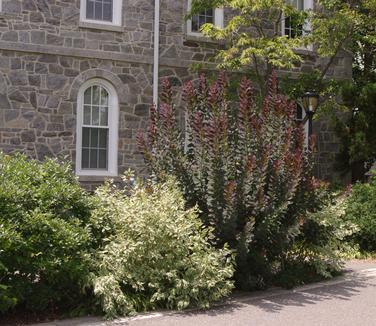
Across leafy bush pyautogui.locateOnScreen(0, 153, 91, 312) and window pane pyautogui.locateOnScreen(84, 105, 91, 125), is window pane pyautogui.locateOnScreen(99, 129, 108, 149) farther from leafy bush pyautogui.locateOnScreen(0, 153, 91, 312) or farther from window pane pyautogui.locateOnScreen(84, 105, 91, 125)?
leafy bush pyautogui.locateOnScreen(0, 153, 91, 312)

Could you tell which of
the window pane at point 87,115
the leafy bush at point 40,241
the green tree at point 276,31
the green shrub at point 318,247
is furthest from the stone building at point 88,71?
the leafy bush at point 40,241

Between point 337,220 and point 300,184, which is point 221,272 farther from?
point 337,220

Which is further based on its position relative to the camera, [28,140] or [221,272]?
[28,140]

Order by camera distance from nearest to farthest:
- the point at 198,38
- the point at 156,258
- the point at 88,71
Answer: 1. the point at 156,258
2. the point at 88,71
3. the point at 198,38

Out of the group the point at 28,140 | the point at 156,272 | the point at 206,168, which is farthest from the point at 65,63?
the point at 156,272

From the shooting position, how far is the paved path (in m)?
6.48

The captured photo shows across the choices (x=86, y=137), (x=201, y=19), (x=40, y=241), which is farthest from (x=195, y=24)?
(x=40, y=241)

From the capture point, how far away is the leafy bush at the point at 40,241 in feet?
19.6

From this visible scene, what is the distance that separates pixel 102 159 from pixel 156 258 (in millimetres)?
7701

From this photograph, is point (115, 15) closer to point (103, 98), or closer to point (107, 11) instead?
point (107, 11)

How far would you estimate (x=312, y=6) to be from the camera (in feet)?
55.5

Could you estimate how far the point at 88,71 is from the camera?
14.1 m

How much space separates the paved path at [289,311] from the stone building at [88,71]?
722cm

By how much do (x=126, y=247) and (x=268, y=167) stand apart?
236 cm
